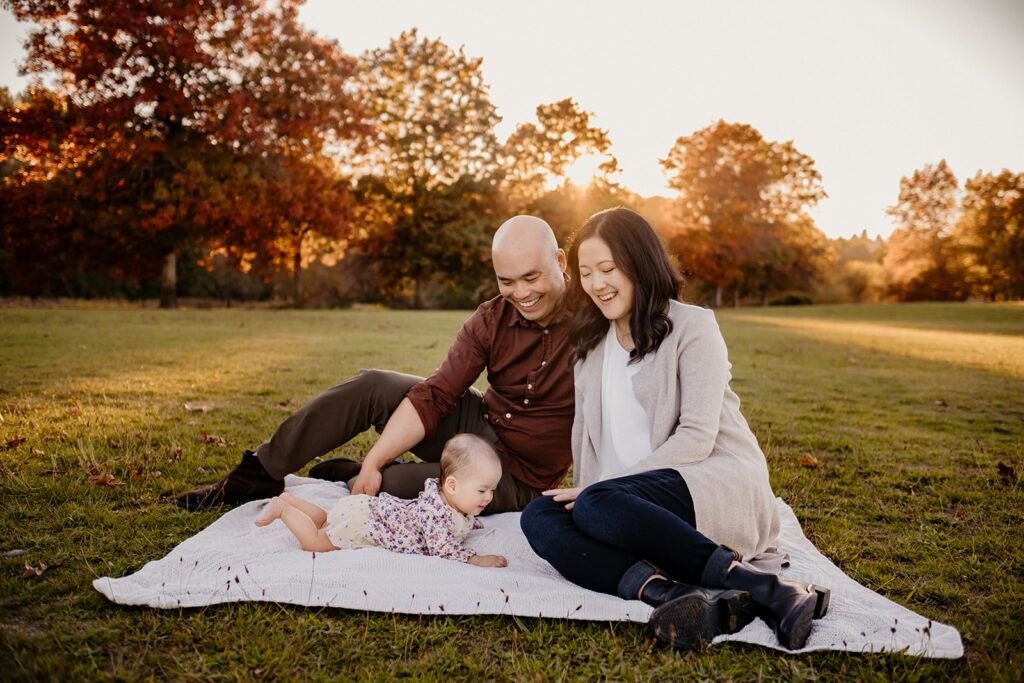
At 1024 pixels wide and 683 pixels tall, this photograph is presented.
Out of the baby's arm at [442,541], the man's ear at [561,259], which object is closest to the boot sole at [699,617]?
the baby's arm at [442,541]

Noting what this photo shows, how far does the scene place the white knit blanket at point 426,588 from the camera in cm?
253

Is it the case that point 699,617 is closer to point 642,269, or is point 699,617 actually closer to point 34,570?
point 642,269

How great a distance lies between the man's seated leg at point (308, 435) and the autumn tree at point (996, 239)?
145 feet

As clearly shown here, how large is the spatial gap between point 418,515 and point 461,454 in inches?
14.6

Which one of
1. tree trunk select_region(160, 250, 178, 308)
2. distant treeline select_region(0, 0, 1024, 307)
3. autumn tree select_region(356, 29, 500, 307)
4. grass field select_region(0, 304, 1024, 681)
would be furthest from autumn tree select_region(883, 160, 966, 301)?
tree trunk select_region(160, 250, 178, 308)

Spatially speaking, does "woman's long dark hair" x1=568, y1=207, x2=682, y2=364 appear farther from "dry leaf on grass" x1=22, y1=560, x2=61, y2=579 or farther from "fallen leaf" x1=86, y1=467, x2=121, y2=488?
"fallen leaf" x1=86, y1=467, x2=121, y2=488

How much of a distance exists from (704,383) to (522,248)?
1.21m

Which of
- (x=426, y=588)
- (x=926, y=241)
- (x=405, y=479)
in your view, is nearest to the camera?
(x=426, y=588)

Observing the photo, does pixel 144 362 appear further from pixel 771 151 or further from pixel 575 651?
pixel 771 151

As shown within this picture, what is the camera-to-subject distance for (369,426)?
3.93 metres

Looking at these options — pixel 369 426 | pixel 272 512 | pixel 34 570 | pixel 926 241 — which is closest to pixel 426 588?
pixel 272 512

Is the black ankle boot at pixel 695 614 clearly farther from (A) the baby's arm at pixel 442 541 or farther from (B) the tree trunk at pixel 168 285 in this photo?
(B) the tree trunk at pixel 168 285

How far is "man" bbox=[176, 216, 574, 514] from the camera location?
11.9 feet

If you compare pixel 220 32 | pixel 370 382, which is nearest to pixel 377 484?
pixel 370 382
